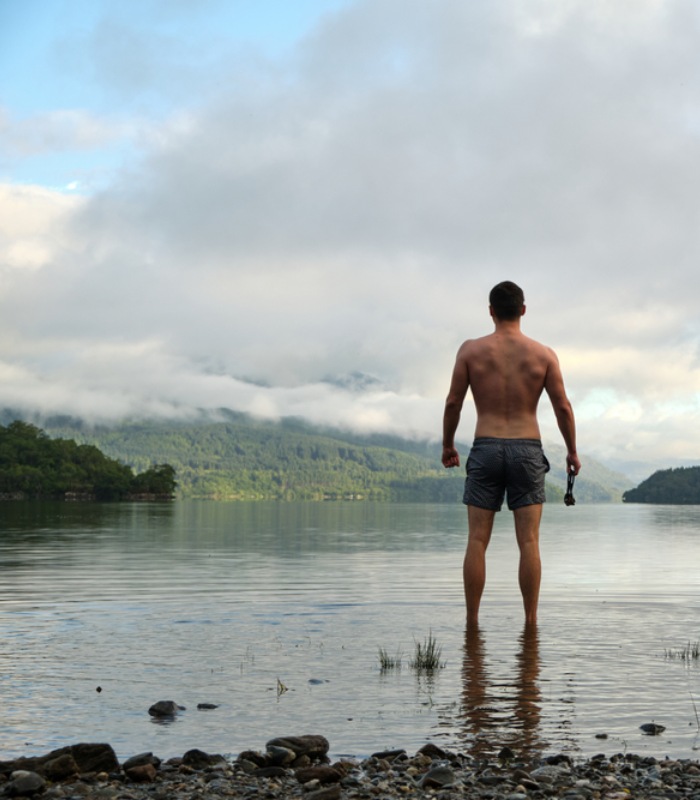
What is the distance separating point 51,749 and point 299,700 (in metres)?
2.00

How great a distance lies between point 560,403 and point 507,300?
123 centimetres

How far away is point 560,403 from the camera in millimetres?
11180

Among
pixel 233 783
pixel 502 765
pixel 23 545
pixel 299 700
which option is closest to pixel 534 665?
pixel 299 700

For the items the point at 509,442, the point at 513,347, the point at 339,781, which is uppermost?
the point at 513,347

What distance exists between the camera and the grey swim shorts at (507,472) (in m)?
10.9

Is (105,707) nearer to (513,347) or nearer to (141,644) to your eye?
(141,644)

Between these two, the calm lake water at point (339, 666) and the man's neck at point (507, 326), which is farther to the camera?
the man's neck at point (507, 326)

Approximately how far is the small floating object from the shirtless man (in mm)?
4018

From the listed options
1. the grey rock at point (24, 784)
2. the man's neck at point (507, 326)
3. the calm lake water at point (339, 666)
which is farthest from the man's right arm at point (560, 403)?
the grey rock at point (24, 784)

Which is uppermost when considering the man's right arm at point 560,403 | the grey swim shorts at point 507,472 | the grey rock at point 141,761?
the man's right arm at point 560,403

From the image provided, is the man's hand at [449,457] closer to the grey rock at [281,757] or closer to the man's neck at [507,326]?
the man's neck at [507,326]

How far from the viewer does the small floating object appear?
6.84m

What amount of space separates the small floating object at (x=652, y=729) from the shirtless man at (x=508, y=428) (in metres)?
4.02

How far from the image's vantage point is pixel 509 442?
1101 centimetres
